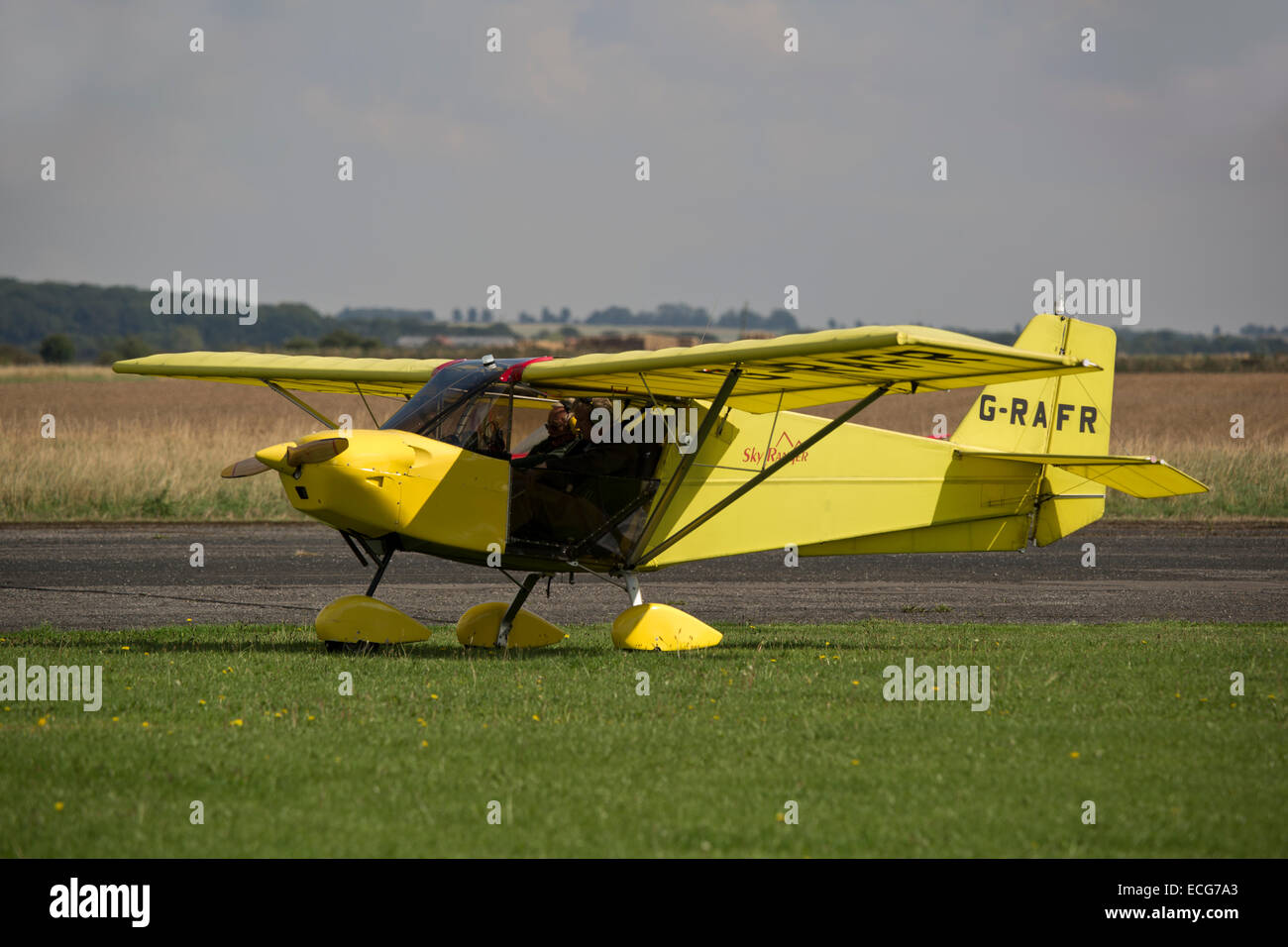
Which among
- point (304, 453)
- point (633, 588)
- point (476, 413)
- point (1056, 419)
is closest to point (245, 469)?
point (304, 453)

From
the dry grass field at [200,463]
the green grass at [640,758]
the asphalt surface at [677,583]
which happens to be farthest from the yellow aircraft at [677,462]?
the dry grass field at [200,463]

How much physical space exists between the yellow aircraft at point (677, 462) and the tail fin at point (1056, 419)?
0.9 inches

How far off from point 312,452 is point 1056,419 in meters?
8.47

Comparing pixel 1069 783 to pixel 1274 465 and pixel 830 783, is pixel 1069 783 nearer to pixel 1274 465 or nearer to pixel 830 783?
pixel 830 783

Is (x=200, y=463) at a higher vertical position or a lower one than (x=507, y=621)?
higher

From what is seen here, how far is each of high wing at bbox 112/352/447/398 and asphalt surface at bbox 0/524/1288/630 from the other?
2596mm

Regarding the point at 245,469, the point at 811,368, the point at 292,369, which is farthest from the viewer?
the point at 292,369

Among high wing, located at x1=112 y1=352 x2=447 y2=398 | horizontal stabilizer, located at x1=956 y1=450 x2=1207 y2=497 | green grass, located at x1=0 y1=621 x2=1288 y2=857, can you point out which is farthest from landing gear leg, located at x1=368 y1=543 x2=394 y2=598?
horizontal stabilizer, located at x1=956 y1=450 x2=1207 y2=497

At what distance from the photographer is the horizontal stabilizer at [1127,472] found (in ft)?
40.8

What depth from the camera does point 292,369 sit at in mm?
13320

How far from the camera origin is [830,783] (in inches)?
261

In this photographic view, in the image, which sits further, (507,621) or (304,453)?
(507,621)

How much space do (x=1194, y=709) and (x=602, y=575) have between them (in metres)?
5.45

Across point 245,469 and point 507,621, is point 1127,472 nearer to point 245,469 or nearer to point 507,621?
point 507,621
